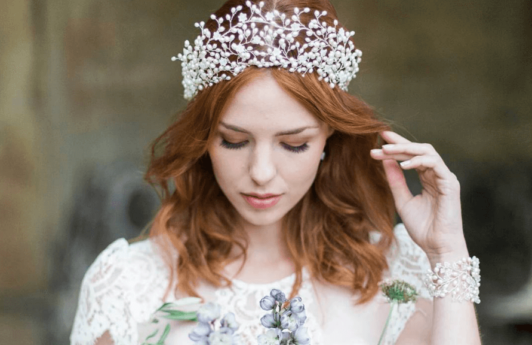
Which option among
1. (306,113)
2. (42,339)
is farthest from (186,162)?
(42,339)

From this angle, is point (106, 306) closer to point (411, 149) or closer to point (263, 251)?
point (263, 251)

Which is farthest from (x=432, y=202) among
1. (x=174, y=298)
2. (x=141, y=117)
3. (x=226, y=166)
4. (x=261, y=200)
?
(x=141, y=117)

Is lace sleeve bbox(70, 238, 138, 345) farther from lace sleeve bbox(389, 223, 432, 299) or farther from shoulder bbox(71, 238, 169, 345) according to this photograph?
lace sleeve bbox(389, 223, 432, 299)

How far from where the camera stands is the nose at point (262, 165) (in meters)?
1.79

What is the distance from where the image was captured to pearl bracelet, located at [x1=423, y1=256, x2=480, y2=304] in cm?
184

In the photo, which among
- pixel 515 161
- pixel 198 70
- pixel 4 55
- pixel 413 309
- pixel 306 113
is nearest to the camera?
pixel 306 113

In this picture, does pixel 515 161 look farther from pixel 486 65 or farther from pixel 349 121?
pixel 349 121

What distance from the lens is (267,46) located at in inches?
71.7

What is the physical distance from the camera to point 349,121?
193 cm

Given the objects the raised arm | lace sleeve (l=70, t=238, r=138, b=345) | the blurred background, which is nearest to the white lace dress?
lace sleeve (l=70, t=238, r=138, b=345)

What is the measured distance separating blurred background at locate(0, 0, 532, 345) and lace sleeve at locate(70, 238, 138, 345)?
1214mm

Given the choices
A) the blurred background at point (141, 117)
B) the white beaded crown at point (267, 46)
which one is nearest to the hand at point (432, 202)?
the white beaded crown at point (267, 46)

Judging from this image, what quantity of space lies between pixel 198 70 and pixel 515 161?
207 cm

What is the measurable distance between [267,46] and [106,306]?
0.97 m
